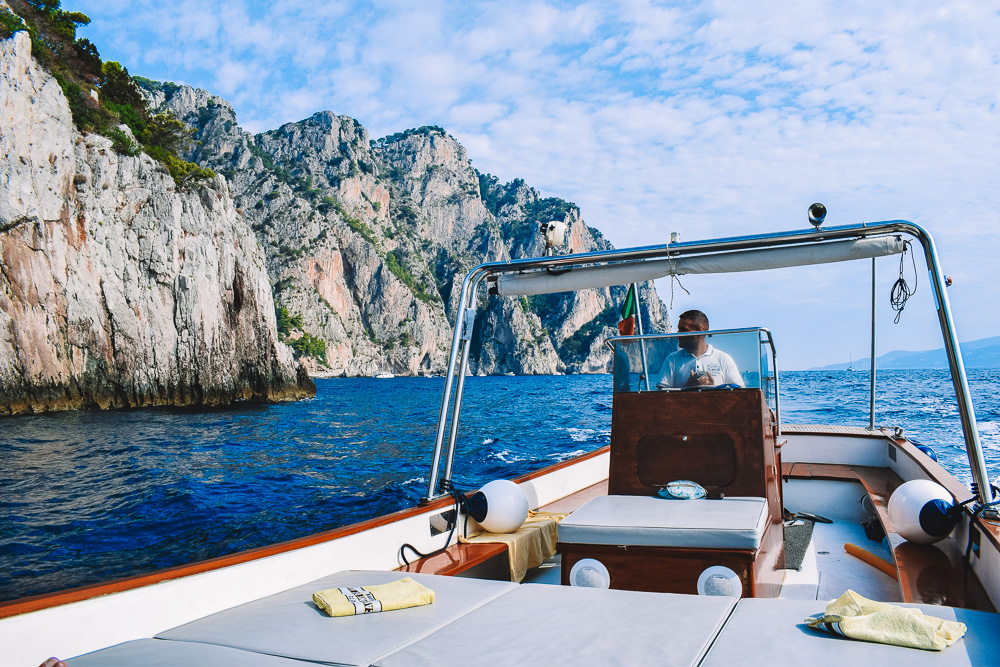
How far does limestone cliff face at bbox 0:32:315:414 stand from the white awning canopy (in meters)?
27.7

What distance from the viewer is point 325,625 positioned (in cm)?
190

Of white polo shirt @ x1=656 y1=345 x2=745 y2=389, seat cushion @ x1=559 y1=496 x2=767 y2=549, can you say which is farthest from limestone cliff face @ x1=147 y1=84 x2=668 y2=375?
seat cushion @ x1=559 y1=496 x2=767 y2=549

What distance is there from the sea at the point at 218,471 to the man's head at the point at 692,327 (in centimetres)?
434

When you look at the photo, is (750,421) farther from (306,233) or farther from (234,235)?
(306,233)

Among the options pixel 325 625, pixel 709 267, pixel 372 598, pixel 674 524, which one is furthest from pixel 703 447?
pixel 325 625

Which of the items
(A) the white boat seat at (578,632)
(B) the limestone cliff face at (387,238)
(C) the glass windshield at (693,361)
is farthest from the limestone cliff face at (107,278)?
(A) the white boat seat at (578,632)

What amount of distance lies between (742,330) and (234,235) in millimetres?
39083

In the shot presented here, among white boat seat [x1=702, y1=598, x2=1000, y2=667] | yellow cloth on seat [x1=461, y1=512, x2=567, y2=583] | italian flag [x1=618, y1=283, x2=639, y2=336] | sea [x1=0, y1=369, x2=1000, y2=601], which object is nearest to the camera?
white boat seat [x1=702, y1=598, x2=1000, y2=667]

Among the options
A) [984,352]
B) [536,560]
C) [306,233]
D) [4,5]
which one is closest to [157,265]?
[4,5]

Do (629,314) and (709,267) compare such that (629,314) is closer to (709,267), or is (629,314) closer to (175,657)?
(709,267)

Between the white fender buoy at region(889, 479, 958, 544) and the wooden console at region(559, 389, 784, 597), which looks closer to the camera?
the white fender buoy at region(889, 479, 958, 544)

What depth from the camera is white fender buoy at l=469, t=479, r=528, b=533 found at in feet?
12.3

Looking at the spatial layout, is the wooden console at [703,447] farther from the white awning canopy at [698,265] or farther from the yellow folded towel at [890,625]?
the yellow folded towel at [890,625]

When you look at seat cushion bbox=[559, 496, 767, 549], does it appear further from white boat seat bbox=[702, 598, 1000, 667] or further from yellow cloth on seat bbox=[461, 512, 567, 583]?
yellow cloth on seat bbox=[461, 512, 567, 583]
